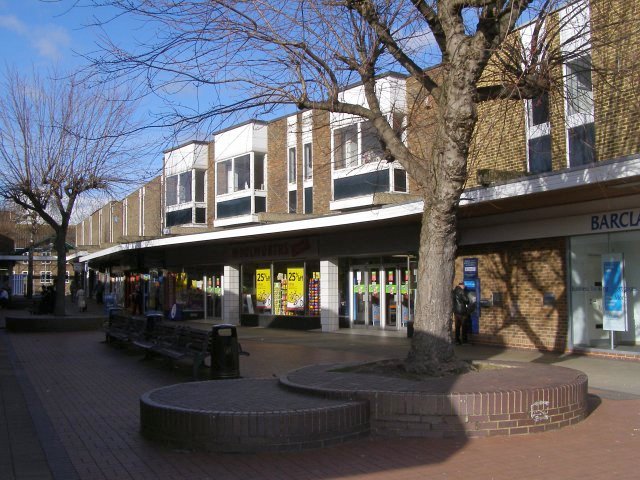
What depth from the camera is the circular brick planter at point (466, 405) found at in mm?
6844

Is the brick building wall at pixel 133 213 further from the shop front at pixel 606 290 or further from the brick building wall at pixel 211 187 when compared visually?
the shop front at pixel 606 290

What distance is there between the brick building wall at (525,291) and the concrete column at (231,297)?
1260 cm

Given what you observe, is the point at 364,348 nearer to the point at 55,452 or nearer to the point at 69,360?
the point at 69,360

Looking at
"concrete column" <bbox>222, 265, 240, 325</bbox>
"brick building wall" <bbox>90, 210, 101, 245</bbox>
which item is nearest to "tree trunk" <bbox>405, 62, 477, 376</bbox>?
"concrete column" <bbox>222, 265, 240, 325</bbox>

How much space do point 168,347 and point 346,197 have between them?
9.29 metres

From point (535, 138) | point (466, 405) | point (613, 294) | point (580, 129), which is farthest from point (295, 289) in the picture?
point (466, 405)

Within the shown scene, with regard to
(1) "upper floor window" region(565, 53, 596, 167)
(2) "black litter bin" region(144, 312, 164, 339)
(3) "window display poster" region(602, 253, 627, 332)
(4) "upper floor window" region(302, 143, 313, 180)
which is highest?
(4) "upper floor window" region(302, 143, 313, 180)

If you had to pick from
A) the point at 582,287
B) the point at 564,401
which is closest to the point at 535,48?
the point at 564,401

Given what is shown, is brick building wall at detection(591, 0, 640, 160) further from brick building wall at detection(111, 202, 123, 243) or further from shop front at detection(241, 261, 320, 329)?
brick building wall at detection(111, 202, 123, 243)

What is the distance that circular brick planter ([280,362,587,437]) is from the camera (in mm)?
6844

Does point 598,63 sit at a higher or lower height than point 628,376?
higher

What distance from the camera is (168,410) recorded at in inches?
268

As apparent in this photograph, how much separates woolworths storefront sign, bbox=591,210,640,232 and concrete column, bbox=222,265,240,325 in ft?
53.3

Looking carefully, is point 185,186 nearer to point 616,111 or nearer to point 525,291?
point 525,291
